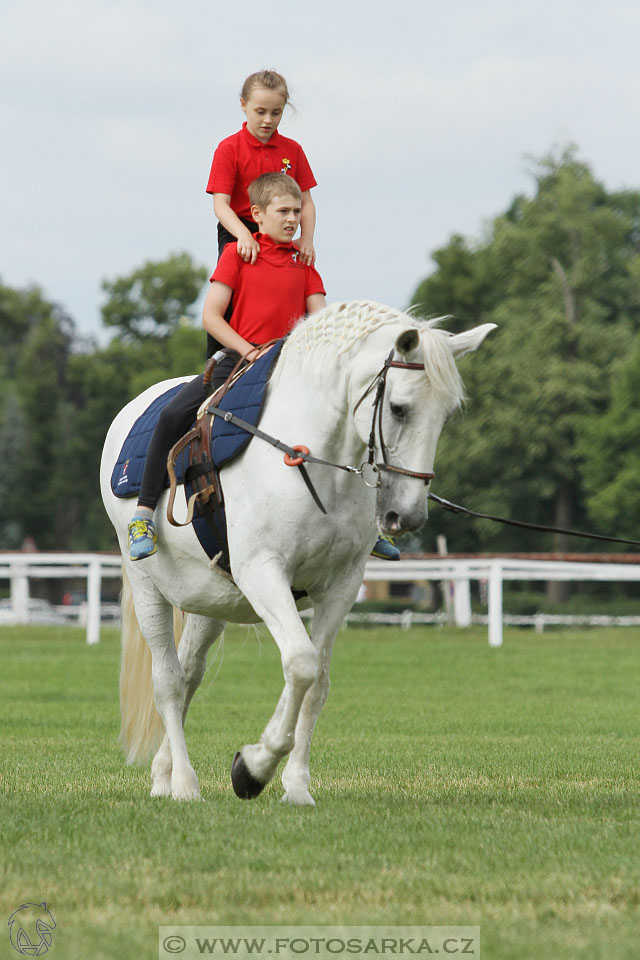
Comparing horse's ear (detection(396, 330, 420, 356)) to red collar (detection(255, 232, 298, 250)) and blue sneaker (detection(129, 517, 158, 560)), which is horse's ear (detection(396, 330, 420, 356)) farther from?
blue sneaker (detection(129, 517, 158, 560))

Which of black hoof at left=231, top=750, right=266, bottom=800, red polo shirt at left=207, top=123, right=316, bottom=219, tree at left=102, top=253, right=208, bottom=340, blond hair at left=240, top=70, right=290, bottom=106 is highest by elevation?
tree at left=102, top=253, right=208, bottom=340

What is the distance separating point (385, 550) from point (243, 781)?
1385 millimetres

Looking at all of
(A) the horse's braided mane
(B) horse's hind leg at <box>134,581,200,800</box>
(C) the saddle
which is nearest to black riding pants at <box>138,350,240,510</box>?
(C) the saddle

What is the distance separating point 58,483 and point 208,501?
58.0 meters

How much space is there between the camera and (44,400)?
2589 inches

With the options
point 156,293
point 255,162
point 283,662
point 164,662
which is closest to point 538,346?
point 156,293

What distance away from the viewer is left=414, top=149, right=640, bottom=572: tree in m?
51.0

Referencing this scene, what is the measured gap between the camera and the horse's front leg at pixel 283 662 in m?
6.06

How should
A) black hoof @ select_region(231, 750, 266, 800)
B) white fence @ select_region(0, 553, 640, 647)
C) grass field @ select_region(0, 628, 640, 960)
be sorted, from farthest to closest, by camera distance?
1. white fence @ select_region(0, 553, 640, 647)
2. black hoof @ select_region(231, 750, 266, 800)
3. grass field @ select_region(0, 628, 640, 960)

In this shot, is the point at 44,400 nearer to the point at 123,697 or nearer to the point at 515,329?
the point at 515,329

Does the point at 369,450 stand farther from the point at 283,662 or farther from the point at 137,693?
the point at 137,693

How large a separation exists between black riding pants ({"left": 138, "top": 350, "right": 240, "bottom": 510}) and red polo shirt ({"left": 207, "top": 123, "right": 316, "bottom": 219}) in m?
0.92

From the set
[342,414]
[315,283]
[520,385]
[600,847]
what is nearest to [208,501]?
[342,414]

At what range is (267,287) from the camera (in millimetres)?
6977
